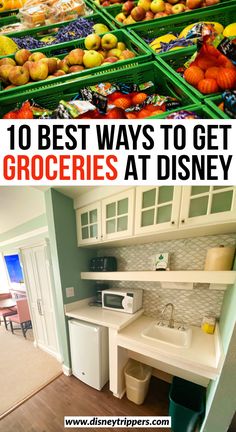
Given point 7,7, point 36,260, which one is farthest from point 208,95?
point 36,260

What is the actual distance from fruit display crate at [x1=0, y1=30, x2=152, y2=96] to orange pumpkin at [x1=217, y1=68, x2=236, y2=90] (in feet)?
1.54

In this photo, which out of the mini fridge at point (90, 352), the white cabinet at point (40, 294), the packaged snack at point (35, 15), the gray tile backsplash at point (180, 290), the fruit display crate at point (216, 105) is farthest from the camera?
the white cabinet at point (40, 294)

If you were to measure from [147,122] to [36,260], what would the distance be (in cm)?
223

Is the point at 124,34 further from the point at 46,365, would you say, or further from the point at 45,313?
the point at 46,365

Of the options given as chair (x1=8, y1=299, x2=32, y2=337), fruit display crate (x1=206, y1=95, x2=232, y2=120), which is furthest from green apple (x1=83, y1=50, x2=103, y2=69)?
chair (x1=8, y1=299, x2=32, y2=337)

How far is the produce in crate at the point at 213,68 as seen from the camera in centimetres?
75

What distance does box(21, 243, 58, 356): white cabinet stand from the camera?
2.20 m

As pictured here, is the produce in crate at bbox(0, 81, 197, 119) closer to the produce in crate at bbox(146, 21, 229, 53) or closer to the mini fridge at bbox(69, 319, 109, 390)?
the produce in crate at bbox(146, 21, 229, 53)

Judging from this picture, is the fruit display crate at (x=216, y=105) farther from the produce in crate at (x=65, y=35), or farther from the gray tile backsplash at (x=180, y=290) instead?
the produce in crate at (x=65, y=35)

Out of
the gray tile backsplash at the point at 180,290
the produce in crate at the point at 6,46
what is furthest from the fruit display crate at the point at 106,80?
the gray tile backsplash at the point at 180,290

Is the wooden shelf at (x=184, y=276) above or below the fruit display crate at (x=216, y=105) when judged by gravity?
below

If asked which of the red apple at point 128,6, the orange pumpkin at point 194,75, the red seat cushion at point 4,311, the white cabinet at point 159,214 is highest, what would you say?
the red apple at point 128,6

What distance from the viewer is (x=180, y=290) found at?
61.2 inches

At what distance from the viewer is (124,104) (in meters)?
0.87
